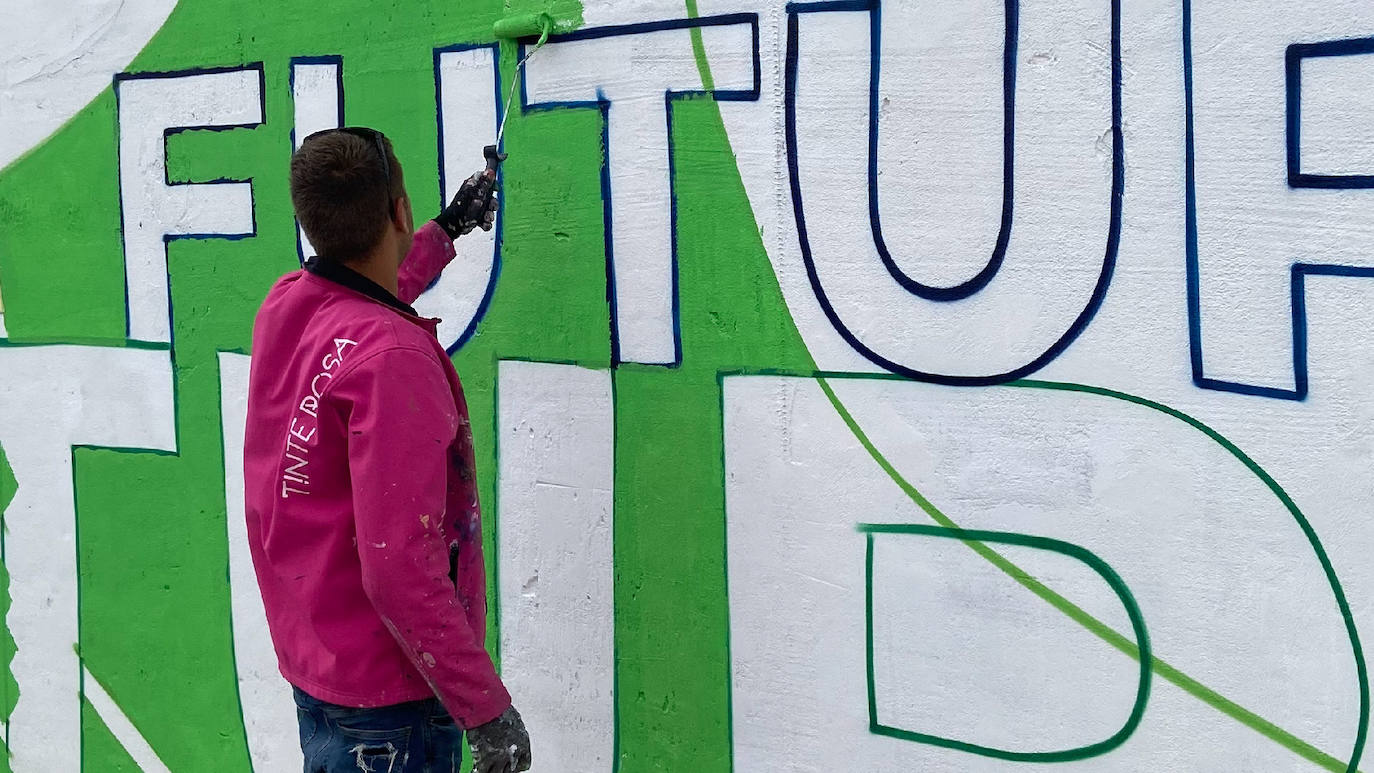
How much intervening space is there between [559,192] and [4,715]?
2430mm

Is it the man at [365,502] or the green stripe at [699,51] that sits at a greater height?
the green stripe at [699,51]

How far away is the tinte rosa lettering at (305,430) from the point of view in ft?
6.73

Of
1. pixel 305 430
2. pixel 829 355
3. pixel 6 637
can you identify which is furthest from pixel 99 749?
pixel 829 355

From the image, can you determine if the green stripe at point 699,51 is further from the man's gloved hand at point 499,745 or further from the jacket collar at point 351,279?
the man's gloved hand at point 499,745

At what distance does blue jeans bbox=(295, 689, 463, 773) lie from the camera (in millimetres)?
2129

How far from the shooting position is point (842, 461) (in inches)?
96.7

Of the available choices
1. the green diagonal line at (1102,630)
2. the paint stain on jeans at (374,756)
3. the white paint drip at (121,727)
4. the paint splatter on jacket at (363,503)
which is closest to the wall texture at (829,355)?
the green diagonal line at (1102,630)

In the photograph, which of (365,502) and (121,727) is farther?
(121,727)

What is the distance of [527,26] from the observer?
2.73 meters

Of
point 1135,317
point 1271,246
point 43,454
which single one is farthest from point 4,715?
point 1271,246

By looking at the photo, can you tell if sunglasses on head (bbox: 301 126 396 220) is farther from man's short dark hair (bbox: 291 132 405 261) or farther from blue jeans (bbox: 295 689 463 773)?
blue jeans (bbox: 295 689 463 773)

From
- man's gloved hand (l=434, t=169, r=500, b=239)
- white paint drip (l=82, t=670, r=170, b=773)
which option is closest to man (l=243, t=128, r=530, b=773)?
man's gloved hand (l=434, t=169, r=500, b=239)

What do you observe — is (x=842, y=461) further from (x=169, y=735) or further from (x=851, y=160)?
(x=169, y=735)

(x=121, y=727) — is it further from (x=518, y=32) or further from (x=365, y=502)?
(x=518, y=32)
